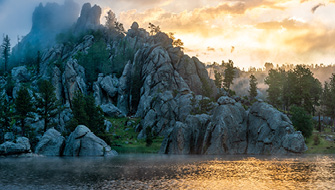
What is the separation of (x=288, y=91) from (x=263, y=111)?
188ft

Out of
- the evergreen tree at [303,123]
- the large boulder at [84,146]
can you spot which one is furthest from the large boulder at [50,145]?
the evergreen tree at [303,123]

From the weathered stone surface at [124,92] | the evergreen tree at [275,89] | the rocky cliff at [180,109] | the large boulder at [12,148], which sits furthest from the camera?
the weathered stone surface at [124,92]

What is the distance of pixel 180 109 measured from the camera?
139m

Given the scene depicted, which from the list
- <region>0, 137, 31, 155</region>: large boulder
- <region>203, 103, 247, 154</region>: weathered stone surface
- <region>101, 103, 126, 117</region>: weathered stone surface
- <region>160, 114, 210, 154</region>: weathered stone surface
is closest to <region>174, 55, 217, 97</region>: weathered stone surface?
<region>101, 103, 126, 117</region>: weathered stone surface

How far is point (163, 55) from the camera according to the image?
17925cm

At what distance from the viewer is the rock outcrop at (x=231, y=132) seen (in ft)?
333

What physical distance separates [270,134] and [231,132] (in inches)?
545

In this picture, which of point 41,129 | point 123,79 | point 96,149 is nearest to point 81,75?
point 123,79

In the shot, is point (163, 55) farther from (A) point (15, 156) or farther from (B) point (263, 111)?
(A) point (15, 156)

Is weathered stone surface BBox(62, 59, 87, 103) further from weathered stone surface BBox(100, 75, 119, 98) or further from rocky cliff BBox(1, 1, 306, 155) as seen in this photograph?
weathered stone surface BBox(100, 75, 119, 98)

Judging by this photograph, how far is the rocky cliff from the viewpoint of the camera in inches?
4085

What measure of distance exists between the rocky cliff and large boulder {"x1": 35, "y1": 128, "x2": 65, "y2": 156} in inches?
115

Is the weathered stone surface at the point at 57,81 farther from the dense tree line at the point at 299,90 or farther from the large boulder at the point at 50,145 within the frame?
the dense tree line at the point at 299,90

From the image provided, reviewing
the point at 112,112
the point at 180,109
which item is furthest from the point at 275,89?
the point at 112,112
